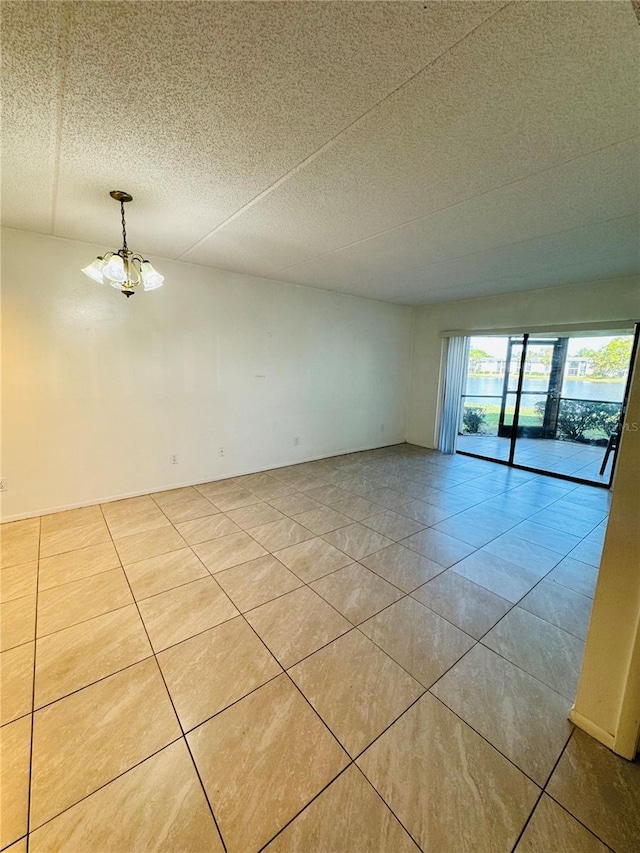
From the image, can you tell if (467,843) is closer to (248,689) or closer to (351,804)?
(351,804)

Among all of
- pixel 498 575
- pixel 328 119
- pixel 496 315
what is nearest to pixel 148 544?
pixel 498 575

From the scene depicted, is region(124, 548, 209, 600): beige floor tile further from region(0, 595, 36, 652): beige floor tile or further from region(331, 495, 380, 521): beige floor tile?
region(331, 495, 380, 521): beige floor tile

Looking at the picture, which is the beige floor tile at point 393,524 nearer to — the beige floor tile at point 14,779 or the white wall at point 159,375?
the white wall at point 159,375

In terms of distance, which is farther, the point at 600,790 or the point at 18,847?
the point at 600,790

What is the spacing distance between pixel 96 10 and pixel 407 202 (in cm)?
171

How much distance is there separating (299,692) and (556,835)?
966 millimetres

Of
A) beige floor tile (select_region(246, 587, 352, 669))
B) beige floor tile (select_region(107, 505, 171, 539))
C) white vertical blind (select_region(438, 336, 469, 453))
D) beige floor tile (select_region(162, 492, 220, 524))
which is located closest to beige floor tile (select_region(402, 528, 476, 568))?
beige floor tile (select_region(246, 587, 352, 669))

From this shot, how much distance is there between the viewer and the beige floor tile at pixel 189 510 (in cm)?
316

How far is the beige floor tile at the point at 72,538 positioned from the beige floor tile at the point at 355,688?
2.10m

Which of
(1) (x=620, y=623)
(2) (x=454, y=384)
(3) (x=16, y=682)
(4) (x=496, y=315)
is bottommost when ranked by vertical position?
(3) (x=16, y=682)

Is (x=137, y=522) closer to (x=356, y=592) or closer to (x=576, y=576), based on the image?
(x=356, y=592)

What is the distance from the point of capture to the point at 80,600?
204 cm

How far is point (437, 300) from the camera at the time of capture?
5402mm

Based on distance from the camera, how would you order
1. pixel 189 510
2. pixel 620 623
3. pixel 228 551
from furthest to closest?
pixel 189 510 → pixel 228 551 → pixel 620 623
